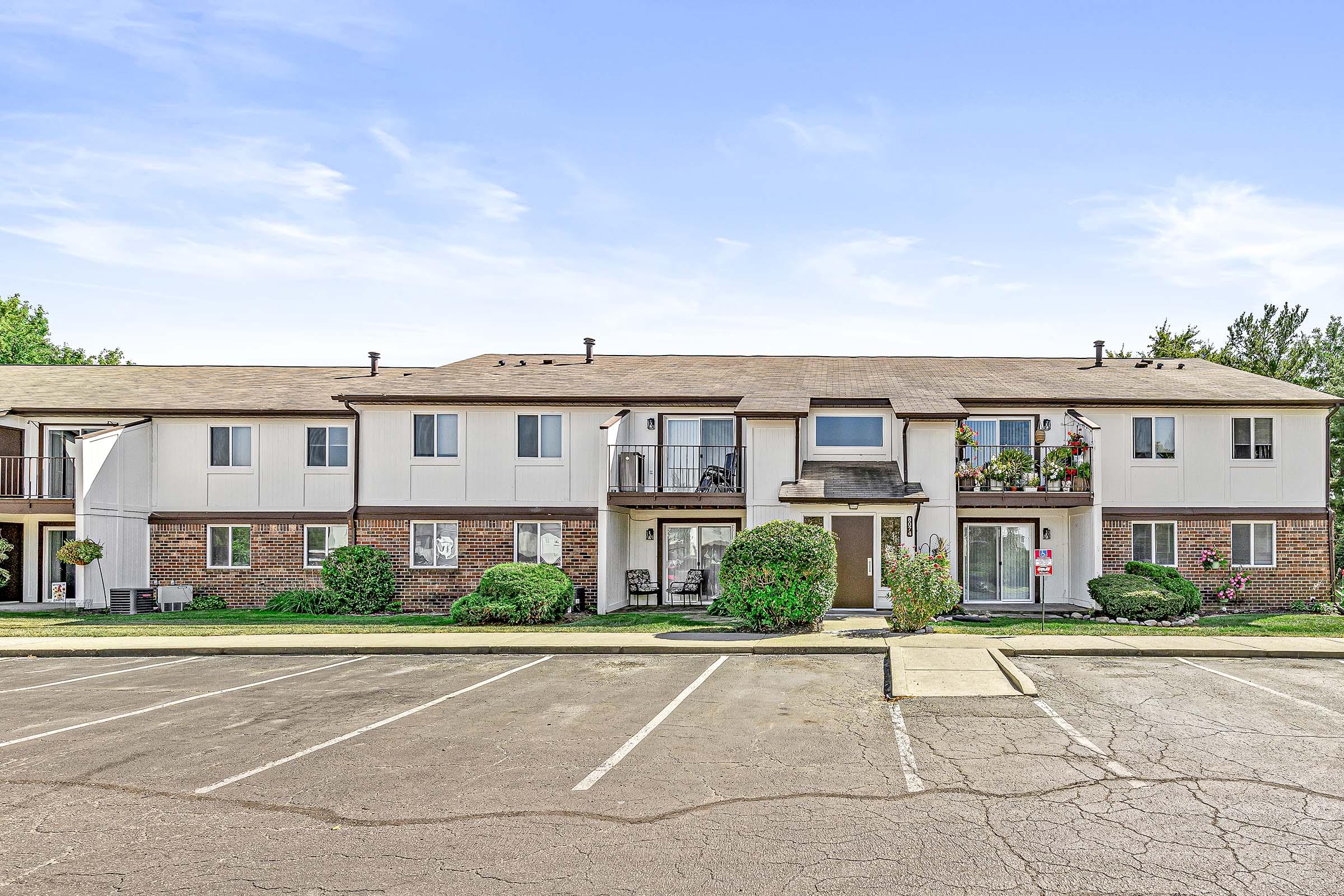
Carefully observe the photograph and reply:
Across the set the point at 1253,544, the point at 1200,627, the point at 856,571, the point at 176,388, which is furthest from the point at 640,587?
the point at 1253,544

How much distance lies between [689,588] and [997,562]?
7723 mm

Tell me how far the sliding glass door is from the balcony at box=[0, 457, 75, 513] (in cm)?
2231

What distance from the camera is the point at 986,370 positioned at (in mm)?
27531

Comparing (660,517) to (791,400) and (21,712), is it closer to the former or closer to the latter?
(791,400)

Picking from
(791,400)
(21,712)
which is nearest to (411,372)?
Result: (791,400)

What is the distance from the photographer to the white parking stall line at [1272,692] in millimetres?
10766

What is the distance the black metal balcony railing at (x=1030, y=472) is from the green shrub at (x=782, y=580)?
6166mm

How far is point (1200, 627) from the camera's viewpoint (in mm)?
19422

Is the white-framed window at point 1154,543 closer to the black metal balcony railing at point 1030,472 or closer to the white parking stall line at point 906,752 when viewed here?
the black metal balcony railing at point 1030,472

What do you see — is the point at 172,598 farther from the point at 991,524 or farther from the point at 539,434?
the point at 991,524

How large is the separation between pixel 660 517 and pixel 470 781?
1723cm

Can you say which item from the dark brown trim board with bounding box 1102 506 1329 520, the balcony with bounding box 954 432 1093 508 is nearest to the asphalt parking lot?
the balcony with bounding box 954 432 1093 508

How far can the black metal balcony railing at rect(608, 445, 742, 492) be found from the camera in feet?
76.9

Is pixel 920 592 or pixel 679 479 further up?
pixel 679 479
